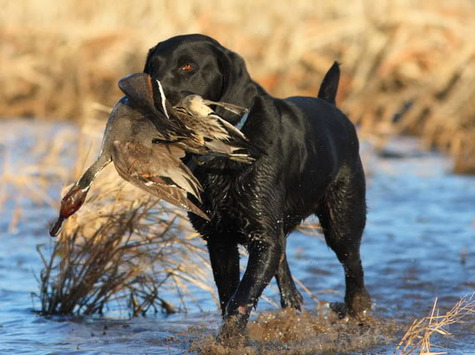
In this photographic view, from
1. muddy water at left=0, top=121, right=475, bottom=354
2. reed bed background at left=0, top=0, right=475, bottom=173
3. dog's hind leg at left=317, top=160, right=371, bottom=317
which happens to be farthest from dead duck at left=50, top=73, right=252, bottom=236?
reed bed background at left=0, top=0, right=475, bottom=173

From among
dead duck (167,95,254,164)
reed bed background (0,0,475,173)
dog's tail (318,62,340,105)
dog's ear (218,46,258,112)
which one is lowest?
dead duck (167,95,254,164)

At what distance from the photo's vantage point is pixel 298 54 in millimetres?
13031

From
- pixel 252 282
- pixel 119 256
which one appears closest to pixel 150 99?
pixel 252 282

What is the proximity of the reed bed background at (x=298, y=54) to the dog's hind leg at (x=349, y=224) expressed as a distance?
229 inches

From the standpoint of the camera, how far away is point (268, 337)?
4.79 metres

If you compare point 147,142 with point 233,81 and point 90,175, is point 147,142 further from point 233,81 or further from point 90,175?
point 233,81

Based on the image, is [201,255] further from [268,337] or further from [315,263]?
[315,263]

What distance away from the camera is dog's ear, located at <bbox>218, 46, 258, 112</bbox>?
4.42 metres

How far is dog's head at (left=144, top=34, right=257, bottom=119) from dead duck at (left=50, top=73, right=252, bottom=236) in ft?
1.38

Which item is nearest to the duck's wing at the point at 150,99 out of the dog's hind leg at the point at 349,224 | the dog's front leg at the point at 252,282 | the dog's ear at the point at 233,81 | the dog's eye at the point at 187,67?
the dog's eye at the point at 187,67

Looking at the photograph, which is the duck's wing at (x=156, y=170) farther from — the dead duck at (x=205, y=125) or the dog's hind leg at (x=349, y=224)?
the dog's hind leg at (x=349, y=224)

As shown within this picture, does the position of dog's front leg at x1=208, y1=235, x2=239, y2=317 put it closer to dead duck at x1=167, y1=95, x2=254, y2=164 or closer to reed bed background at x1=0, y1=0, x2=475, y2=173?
dead duck at x1=167, y1=95, x2=254, y2=164

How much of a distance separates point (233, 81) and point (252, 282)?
36.4 inches

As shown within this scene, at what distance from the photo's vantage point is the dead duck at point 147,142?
148 inches
